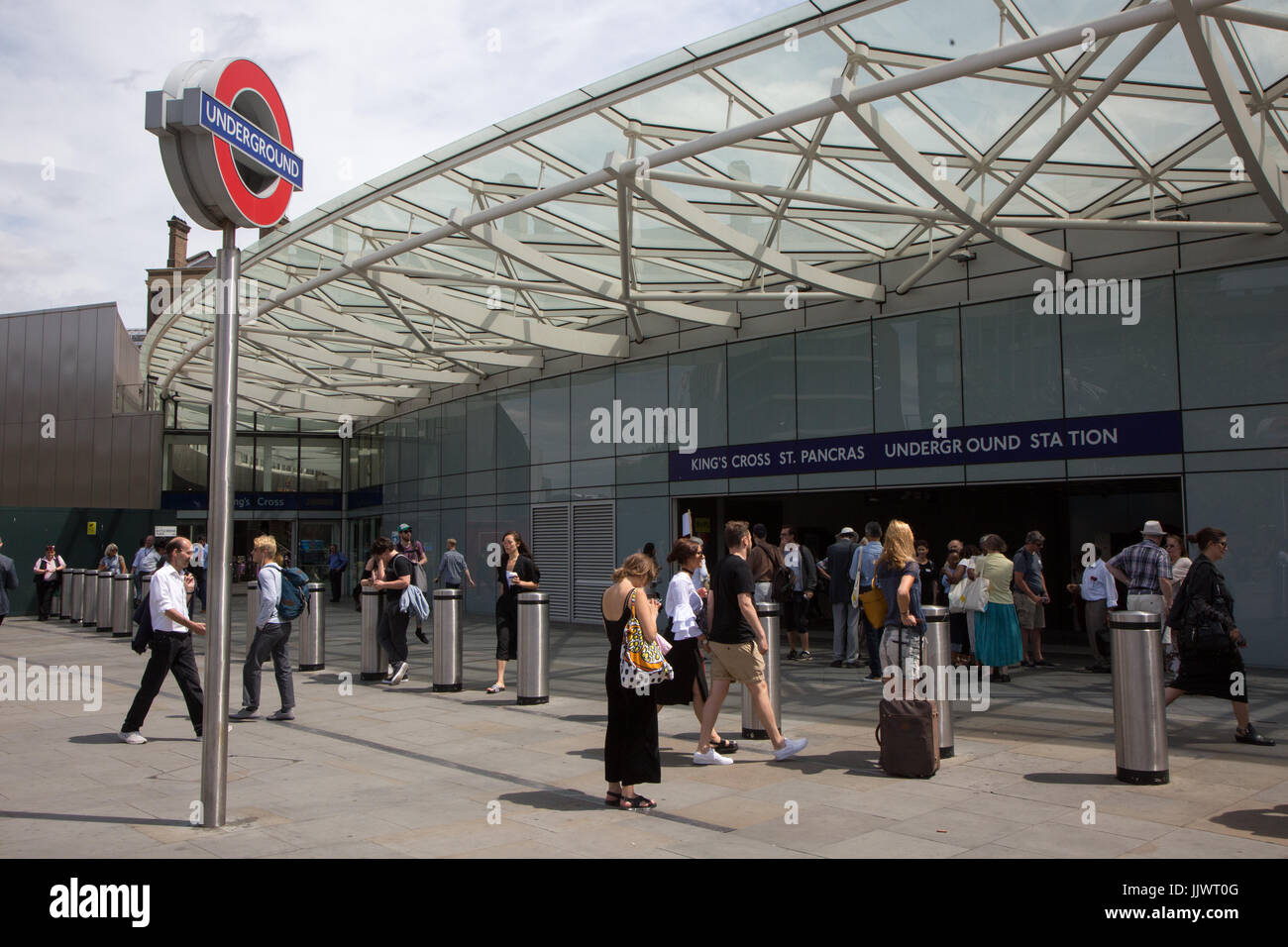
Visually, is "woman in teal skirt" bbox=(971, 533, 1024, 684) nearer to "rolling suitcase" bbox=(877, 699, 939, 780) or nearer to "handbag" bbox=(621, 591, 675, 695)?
"rolling suitcase" bbox=(877, 699, 939, 780)

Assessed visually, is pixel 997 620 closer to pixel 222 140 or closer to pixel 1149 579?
pixel 1149 579

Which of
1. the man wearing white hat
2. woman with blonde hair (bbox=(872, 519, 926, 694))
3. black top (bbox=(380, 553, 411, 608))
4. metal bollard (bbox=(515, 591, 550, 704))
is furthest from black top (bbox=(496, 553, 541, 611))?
the man wearing white hat

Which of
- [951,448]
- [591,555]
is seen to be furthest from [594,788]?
[591,555]

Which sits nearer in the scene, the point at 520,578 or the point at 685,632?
the point at 685,632

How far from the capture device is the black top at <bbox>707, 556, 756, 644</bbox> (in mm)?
7141

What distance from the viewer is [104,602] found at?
65.6ft

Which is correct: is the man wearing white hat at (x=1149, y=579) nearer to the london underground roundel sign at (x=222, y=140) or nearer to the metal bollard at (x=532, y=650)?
the metal bollard at (x=532, y=650)

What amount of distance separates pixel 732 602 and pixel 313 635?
26.6 ft

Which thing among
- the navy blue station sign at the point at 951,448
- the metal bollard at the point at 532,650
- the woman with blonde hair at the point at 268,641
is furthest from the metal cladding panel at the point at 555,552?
the woman with blonde hair at the point at 268,641

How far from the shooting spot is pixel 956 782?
21.5 feet

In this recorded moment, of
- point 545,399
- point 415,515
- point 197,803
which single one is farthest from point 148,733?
point 415,515

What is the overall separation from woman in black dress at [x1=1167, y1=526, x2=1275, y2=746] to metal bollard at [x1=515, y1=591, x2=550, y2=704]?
18.9 ft

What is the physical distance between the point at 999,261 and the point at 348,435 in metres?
25.3

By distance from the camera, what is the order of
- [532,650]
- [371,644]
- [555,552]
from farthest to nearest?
[555,552] → [371,644] → [532,650]
